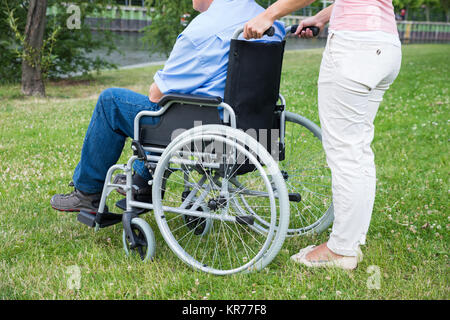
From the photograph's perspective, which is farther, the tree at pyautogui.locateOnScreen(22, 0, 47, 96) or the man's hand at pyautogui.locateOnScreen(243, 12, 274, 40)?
the tree at pyautogui.locateOnScreen(22, 0, 47, 96)

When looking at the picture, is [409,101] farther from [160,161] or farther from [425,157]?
[160,161]

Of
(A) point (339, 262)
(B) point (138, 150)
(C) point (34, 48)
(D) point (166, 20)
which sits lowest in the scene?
(A) point (339, 262)

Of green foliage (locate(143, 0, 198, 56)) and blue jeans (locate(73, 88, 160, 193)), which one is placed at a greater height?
green foliage (locate(143, 0, 198, 56))

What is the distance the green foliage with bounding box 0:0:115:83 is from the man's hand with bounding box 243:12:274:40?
8.90 m

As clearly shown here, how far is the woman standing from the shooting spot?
246 cm

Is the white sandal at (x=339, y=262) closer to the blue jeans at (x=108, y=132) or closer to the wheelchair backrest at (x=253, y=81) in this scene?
the wheelchair backrest at (x=253, y=81)

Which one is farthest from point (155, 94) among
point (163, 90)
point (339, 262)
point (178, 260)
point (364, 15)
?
point (339, 262)

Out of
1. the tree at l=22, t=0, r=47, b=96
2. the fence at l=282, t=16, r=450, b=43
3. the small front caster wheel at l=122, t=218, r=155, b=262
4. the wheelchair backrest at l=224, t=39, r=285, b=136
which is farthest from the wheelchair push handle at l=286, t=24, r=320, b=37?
the fence at l=282, t=16, r=450, b=43

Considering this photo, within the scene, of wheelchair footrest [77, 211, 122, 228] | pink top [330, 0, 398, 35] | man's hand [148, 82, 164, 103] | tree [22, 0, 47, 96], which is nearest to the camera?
pink top [330, 0, 398, 35]

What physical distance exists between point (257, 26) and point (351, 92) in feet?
1.78

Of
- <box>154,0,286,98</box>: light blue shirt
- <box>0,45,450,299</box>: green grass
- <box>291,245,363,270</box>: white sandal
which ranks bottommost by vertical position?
<box>0,45,450,299</box>: green grass

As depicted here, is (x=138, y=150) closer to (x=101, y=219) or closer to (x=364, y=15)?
(x=101, y=219)

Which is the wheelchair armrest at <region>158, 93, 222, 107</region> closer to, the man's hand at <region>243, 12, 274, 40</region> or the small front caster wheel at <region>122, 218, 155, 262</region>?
the man's hand at <region>243, 12, 274, 40</region>

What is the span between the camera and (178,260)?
2.96 metres
